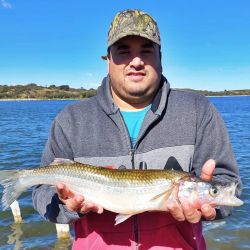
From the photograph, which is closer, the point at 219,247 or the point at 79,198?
the point at 79,198

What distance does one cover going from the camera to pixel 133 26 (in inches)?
189

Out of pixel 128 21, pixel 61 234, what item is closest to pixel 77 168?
pixel 128 21

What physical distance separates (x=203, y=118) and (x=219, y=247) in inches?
314

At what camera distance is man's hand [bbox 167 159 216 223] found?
413 centimetres

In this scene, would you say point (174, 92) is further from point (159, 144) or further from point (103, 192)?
point (103, 192)

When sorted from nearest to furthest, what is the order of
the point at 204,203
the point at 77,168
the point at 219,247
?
the point at 204,203 < the point at 77,168 < the point at 219,247

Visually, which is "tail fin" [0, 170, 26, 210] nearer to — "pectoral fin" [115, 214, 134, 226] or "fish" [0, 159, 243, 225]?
"fish" [0, 159, 243, 225]

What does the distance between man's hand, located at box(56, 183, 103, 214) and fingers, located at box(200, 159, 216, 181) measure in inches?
43.9

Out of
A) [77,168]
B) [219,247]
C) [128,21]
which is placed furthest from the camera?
[219,247]

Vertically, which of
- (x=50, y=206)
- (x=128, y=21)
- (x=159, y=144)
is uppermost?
(x=128, y=21)

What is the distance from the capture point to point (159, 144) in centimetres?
470

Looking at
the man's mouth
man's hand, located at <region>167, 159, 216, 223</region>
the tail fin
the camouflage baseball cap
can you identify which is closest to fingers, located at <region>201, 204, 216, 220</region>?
man's hand, located at <region>167, 159, 216, 223</region>

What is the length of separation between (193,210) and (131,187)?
0.72 m

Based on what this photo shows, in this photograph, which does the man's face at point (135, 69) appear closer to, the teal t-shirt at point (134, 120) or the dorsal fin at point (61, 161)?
the teal t-shirt at point (134, 120)
